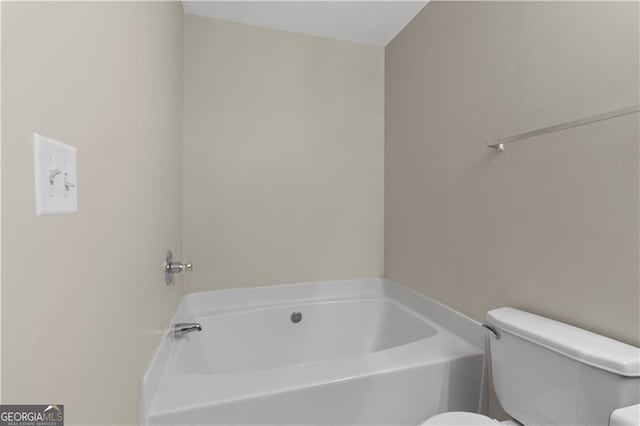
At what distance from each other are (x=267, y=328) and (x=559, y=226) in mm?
1600

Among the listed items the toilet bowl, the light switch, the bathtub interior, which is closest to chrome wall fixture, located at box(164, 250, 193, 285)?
the bathtub interior

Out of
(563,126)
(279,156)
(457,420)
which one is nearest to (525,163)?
(563,126)

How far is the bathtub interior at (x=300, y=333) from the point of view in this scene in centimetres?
173

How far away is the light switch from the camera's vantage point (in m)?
0.44

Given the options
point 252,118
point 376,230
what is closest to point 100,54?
point 252,118

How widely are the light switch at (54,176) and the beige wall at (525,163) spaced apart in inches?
53.5

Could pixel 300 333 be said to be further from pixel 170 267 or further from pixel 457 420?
pixel 457 420

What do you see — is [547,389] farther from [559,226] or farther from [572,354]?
[559,226]

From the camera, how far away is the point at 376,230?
217 centimetres

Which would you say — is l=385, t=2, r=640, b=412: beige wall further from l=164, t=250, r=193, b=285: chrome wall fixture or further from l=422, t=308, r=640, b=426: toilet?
l=164, t=250, r=193, b=285: chrome wall fixture

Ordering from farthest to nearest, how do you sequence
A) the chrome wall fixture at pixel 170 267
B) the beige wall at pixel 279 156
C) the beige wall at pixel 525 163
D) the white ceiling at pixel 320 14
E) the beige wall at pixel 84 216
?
the beige wall at pixel 279 156
the white ceiling at pixel 320 14
the chrome wall fixture at pixel 170 267
the beige wall at pixel 525 163
the beige wall at pixel 84 216

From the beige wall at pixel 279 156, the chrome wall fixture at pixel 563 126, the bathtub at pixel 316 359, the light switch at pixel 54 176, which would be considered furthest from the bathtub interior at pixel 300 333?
the light switch at pixel 54 176

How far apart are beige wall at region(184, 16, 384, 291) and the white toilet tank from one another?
115 centimetres

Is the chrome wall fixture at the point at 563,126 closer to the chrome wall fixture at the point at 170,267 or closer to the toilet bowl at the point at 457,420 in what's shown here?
the toilet bowl at the point at 457,420
